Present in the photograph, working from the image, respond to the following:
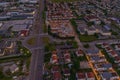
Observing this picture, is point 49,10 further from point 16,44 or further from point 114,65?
point 114,65

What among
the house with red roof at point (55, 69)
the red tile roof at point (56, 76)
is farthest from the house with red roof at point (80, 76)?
the house with red roof at point (55, 69)

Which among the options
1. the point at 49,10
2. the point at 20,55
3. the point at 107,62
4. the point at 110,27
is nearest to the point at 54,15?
the point at 49,10

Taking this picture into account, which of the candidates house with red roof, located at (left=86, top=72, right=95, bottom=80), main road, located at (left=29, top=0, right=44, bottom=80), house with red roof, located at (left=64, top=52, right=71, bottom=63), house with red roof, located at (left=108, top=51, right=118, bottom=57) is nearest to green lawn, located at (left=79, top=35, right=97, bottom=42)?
house with red roof, located at (left=108, top=51, right=118, bottom=57)

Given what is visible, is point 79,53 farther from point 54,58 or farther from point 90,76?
point 90,76

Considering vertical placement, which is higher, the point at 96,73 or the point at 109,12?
the point at 109,12

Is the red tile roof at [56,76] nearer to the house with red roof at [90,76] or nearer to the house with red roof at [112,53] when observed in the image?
the house with red roof at [90,76]

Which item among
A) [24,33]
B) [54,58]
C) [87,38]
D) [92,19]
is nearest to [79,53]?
[54,58]

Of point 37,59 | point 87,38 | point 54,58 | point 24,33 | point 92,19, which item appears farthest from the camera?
point 92,19

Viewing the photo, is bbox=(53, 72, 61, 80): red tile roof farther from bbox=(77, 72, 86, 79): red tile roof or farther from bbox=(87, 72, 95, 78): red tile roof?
bbox=(87, 72, 95, 78): red tile roof

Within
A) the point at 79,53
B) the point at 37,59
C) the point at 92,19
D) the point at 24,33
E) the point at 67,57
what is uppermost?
the point at 92,19

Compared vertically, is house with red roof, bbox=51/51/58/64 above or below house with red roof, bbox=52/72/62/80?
above

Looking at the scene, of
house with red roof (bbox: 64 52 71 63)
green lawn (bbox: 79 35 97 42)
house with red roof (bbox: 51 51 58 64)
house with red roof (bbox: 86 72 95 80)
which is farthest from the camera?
green lawn (bbox: 79 35 97 42)
